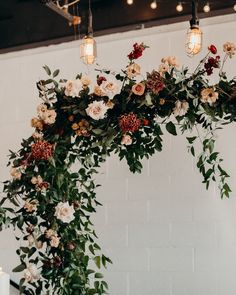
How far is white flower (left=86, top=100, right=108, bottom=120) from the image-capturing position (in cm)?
255

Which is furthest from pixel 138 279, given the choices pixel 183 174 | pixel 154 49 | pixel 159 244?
pixel 154 49

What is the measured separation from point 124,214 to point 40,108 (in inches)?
78.6

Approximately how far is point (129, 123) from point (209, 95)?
0.37m

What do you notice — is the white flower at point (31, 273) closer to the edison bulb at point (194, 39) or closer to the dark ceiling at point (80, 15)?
the edison bulb at point (194, 39)

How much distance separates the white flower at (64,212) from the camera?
255 centimetres

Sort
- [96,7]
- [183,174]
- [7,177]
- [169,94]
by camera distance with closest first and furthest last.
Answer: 1. [169,94]
2. [183,174]
3. [96,7]
4. [7,177]

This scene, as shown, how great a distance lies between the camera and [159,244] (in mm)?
4324

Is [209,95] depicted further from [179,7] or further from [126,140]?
[179,7]

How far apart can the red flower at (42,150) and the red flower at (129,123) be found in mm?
341

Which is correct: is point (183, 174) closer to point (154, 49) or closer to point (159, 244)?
point (159, 244)


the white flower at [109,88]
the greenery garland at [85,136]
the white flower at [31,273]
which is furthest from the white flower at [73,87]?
the white flower at [31,273]

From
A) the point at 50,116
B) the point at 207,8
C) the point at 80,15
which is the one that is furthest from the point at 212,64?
the point at 80,15

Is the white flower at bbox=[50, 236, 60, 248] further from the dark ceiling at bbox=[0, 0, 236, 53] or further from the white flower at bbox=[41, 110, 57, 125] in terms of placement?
the dark ceiling at bbox=[0, 0, 236, 53]

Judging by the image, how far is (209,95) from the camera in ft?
8.14
